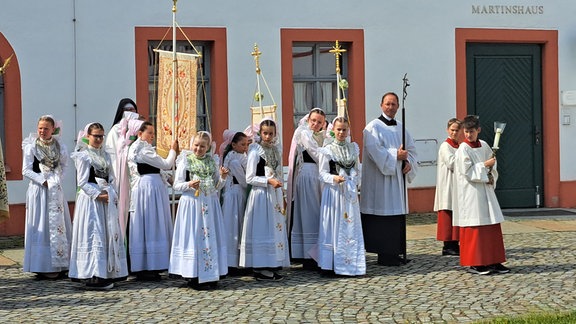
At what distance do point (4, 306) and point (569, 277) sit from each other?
527 cm

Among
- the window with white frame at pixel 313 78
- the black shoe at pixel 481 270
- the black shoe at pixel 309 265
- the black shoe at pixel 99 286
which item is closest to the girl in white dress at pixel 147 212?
the black shoe at pixel 99 286

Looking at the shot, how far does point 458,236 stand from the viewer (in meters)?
11.3

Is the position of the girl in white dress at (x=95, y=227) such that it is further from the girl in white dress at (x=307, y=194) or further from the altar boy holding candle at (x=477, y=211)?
the altar boy holding candle at (x=477, y=211)

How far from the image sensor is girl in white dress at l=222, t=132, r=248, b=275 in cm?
1010

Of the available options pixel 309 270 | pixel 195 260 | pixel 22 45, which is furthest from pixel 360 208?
pixel 22 45

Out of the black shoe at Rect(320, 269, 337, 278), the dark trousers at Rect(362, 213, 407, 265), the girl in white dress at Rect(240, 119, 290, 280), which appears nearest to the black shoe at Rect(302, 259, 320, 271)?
the black shoe at Rect(320, 269, 337, 278)

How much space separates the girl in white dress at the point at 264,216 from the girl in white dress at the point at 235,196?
159 mm

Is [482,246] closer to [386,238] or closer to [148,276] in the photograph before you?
[386,238]

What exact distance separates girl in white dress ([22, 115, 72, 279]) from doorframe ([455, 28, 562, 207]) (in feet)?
23.6

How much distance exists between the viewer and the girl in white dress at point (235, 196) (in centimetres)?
1010

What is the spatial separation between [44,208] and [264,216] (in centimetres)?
A: 225

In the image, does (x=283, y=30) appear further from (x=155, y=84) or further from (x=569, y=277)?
(x=569, y=277)

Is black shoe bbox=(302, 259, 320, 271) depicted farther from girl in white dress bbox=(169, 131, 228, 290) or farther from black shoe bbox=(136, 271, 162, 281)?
black shoe bbox=(136, 271, 162, 281)

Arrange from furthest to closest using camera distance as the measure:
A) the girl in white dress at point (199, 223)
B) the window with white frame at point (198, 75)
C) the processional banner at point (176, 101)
→ the window with white frame at point (198, 75) < the processional banner at point (176, 101) < the girl in white dress at point (199, 223)
